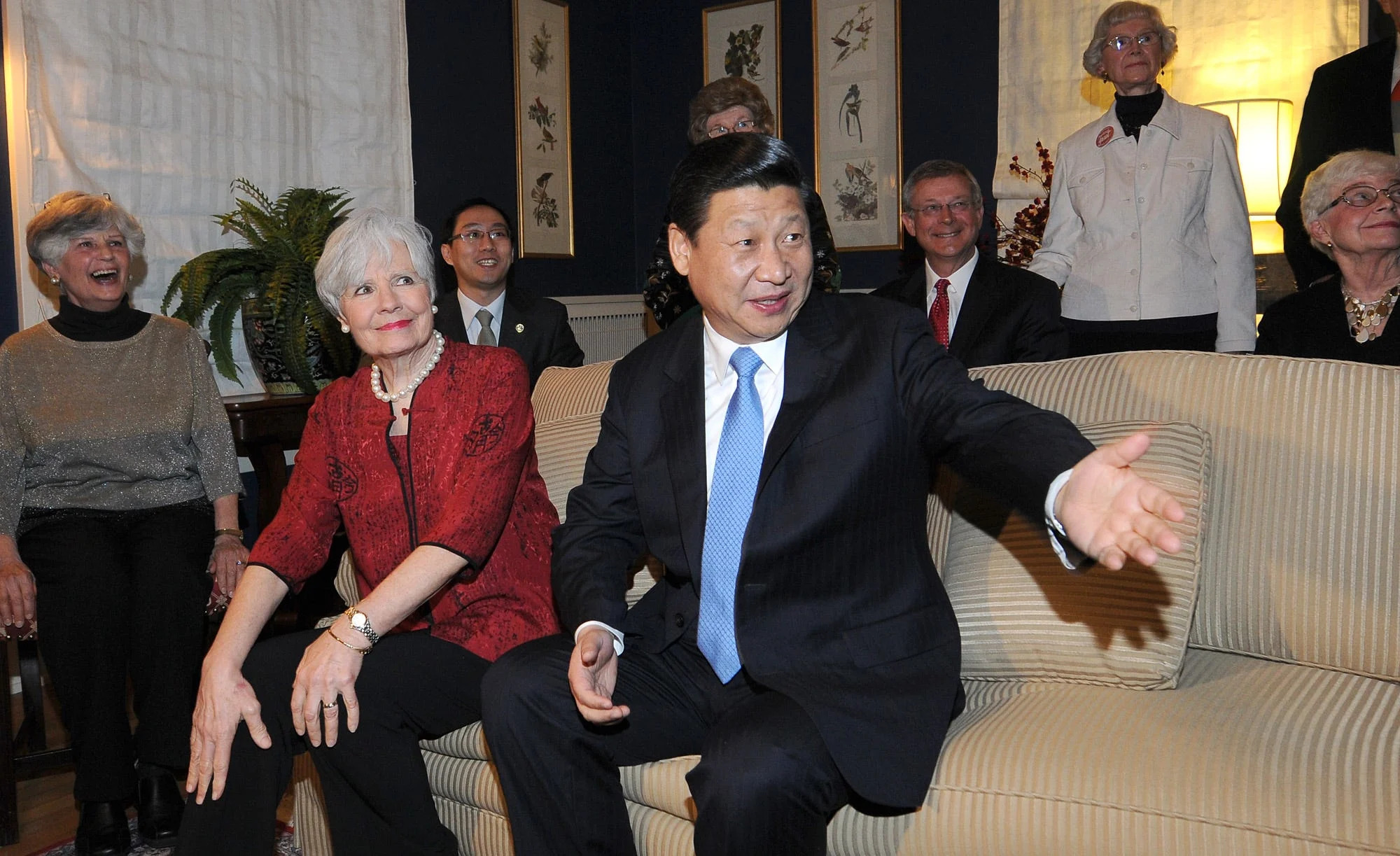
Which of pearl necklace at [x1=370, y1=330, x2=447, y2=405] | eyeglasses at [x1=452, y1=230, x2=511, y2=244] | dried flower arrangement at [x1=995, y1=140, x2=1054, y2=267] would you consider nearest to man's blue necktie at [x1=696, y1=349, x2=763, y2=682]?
pearl necklace at [x1=370, y1=330, x2=447, y2=405]

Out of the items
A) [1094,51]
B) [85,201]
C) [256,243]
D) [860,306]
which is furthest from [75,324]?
[1094,51]

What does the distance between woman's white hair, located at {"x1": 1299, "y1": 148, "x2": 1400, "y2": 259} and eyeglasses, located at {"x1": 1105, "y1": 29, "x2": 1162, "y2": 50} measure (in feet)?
1.93

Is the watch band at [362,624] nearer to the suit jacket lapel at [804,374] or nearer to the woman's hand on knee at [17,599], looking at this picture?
the suit jacket lapel at [804,374]

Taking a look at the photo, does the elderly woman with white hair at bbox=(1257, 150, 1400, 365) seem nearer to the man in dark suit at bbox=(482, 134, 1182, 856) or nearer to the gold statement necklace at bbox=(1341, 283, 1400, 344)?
the gold statement necklace at bbox=(1341, 283, 1400, 344)

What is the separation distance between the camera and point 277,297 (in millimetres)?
3311

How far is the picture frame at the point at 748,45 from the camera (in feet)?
17.3

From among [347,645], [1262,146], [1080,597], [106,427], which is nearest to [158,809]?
[106,427]

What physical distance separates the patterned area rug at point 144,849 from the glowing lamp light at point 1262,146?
3.59 meters

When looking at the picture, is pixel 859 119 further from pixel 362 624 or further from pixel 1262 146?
pixel 362 624

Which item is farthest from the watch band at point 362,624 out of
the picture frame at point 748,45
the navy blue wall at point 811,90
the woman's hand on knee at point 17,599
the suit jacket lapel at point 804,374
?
the picture frame at point 748,45

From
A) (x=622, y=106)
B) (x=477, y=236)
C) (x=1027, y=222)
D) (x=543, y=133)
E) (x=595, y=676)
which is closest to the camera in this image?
(x=595, y=676)

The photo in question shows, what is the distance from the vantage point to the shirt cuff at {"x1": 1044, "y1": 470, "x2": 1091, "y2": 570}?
1315mm

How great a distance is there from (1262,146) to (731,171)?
2.94 meters

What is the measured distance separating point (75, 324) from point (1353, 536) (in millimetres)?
2851
